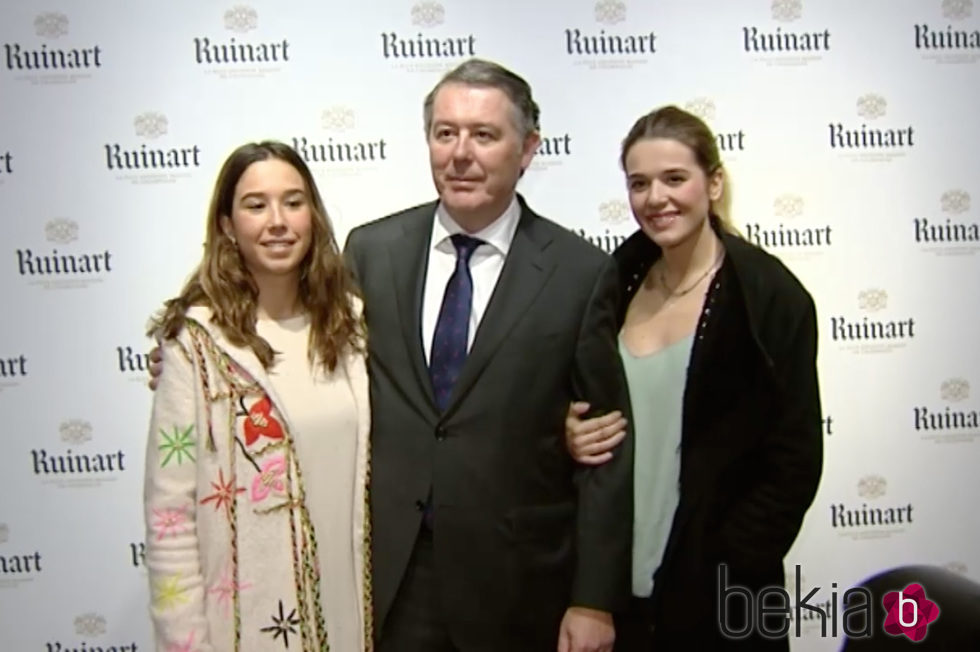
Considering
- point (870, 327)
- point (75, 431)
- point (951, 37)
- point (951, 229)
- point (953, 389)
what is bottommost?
point (953, 389)

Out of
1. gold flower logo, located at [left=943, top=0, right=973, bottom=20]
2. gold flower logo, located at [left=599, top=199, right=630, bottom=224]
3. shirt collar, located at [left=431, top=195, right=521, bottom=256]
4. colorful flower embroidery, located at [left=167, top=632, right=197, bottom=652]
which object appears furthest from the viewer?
gold flower logo, located at [left=943, top=0, right=973, bottom=20]

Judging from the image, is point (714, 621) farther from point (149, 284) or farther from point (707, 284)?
point (149, 284)

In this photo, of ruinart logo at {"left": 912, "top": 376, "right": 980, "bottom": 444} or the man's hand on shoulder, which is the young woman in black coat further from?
ruinart logo at {"left": 912, "top": 376, "right": 980, "bottom": 444}

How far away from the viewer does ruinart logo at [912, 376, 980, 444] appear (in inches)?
115

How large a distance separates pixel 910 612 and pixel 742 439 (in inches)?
33.9

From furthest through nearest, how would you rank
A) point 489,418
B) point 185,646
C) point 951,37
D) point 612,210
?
1. point 951,37
2. point 612,210
3. point 489,418
4. point 185,646

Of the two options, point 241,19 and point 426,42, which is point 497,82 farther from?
point 241,19

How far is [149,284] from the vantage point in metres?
2.71

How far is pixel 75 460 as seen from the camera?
107 inches

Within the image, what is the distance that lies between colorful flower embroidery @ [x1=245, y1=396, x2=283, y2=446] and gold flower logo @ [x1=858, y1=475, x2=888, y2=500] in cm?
197

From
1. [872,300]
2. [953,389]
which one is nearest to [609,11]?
[872,300]

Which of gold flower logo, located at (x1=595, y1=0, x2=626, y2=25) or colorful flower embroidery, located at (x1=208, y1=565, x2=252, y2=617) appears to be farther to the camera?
gold flower logo, located at (x1=595, y1=0, x2=626, y2=25)

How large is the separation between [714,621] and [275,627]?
924 millimetres

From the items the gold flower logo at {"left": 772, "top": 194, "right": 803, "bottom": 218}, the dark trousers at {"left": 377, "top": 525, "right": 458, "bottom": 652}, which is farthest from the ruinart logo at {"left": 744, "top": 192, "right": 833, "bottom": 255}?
the dark trousers at {"left": 377, "top": 525, "right": 458, "bottom": 652}
